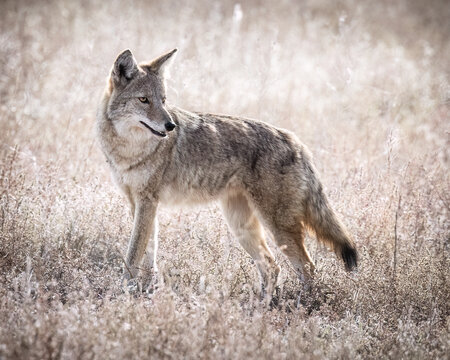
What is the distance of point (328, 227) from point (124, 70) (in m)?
2.39

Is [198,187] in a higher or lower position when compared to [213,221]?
higher

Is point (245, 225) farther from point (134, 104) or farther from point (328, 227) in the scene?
point (134, 104)

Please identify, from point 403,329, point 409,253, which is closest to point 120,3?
point 409,253

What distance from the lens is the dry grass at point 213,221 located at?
3.40 meters

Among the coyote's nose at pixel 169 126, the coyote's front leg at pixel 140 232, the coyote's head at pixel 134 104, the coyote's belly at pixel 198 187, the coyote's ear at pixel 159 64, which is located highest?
the coyote's ear at pixel 159 64

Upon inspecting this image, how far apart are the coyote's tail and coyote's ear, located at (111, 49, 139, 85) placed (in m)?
2.03

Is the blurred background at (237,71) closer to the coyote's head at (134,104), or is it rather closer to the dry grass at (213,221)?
the dry grass at (213,221)

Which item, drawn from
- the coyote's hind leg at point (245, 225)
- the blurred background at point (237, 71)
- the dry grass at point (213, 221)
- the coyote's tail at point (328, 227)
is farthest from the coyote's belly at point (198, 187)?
the blurred background at point (237, 71)

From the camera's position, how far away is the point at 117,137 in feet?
15.8

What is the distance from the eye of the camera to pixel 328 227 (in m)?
4.87

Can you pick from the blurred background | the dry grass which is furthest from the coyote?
the blurred background

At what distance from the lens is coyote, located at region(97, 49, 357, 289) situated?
4.73m

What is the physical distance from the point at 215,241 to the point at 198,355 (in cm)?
218

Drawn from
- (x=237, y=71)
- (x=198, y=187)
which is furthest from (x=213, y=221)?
(x=237, y=71)
